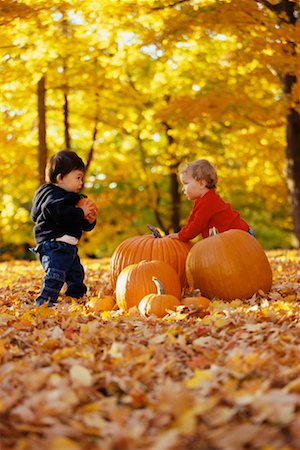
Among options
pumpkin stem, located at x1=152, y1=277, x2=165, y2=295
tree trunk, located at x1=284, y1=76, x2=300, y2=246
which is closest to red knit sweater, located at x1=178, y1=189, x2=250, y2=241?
pumpkin stem, located at x1=152, y1=277, x2=165, y2=295

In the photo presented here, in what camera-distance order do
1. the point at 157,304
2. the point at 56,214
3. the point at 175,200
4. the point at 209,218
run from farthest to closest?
1. the point at 175,200
2. the point at 209,218
3. the point at 56,214
4. the point at 157,304

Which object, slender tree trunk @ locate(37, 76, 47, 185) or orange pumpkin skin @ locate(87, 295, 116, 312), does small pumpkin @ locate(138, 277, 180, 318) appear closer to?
orange pumpkin skin @ locate(87, 295, 116, 312)

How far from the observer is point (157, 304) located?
4352 millimetres

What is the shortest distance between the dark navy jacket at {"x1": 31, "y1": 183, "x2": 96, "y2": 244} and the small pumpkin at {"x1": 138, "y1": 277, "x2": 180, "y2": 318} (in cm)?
115

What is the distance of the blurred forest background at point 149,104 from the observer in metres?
8.09

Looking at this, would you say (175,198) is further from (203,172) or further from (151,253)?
(151,253)

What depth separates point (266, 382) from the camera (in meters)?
2.41

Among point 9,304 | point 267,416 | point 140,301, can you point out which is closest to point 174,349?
point 267,416

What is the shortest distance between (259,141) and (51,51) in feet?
→ 20.1

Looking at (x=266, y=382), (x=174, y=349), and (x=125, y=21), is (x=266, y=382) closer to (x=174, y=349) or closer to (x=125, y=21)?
(x=174, y=349)

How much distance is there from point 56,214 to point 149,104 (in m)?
11.6

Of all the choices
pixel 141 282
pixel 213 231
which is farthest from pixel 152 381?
pixel 213 231

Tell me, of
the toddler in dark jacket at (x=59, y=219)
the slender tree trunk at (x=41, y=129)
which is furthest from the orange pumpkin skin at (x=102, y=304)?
the slender tree trunk at (x=41, y=129)

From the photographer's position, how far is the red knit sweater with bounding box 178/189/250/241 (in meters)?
5.50
